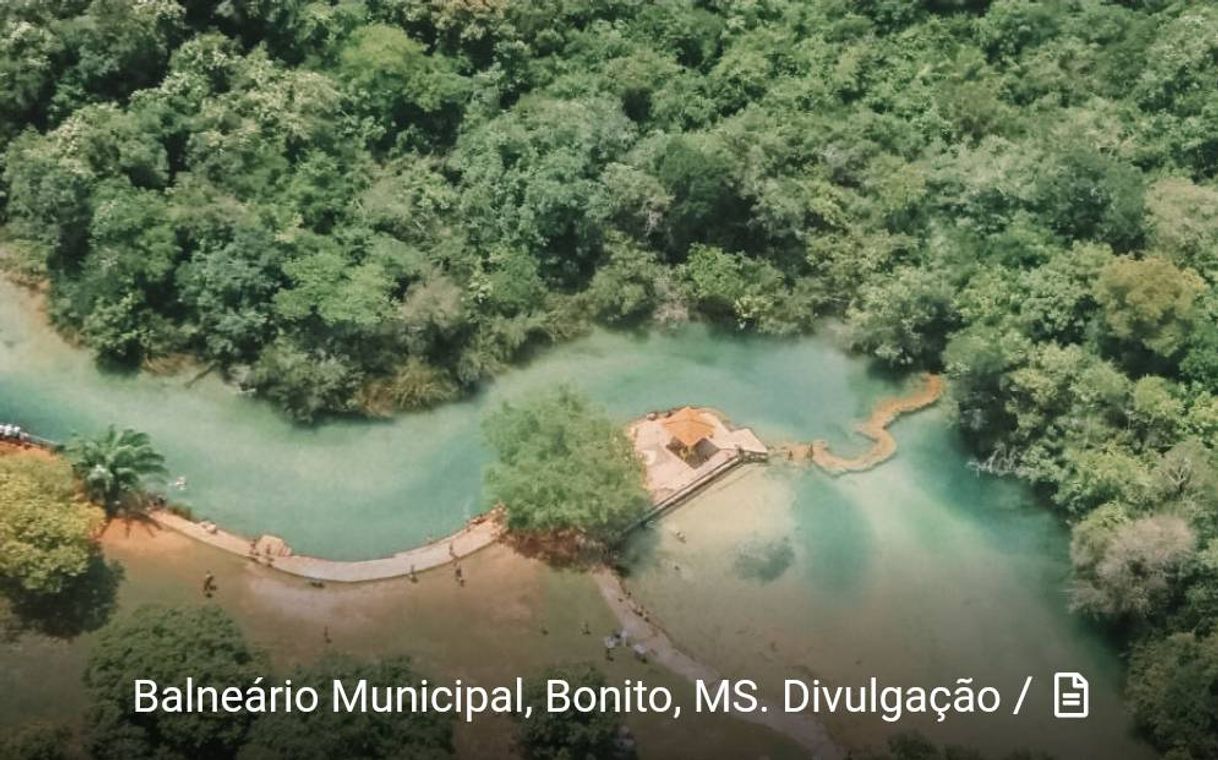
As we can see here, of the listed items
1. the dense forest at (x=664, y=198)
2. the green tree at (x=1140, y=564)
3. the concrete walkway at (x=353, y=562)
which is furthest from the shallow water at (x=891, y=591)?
the concrete walkway at (x=353, y=562)

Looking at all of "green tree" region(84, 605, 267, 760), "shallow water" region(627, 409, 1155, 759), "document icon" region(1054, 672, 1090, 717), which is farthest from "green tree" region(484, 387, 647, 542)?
"document icon" region(1054, 672, 1090, 717)

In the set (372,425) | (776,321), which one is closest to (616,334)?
(776,321)

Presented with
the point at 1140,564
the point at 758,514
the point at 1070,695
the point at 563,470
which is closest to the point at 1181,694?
the point at 1070,695

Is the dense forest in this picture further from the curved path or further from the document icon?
the document icon

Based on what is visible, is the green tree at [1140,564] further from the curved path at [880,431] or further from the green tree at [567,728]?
the green tree at [567,728]

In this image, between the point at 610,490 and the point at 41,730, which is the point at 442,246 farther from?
the point at 41,730

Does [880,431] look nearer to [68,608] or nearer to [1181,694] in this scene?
[1181,694]
